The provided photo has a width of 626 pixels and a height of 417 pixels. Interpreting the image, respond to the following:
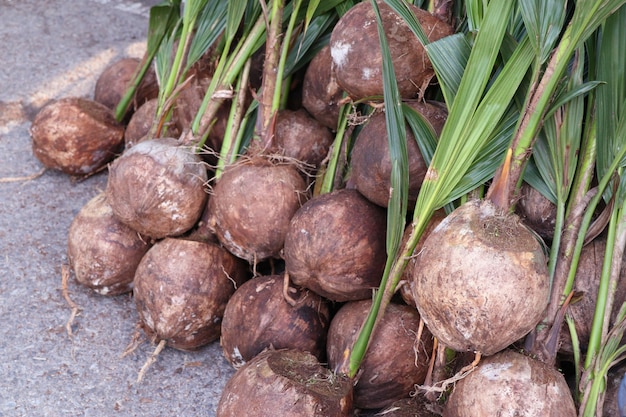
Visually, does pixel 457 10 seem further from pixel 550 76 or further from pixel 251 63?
pixel 251 63

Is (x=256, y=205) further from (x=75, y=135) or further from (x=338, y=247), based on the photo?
(x=75, y=135)

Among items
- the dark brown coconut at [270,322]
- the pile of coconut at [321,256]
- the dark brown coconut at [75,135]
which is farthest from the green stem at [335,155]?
the dark brown coconut at [75,135]

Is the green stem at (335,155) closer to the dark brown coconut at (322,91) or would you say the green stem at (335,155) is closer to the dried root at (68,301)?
the dark brown coconut at (322,91)

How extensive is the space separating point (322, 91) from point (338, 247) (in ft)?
2.30

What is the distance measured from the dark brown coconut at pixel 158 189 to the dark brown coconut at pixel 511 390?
3.76 feet

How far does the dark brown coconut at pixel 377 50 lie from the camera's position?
2064 millimetres

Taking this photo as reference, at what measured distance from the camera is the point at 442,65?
6.30ft

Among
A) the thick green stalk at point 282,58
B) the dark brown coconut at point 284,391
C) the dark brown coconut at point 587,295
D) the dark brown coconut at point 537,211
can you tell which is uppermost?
the thick green stalk at point 282,58

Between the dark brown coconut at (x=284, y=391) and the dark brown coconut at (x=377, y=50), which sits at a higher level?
the dark brown coconut at (x=377, y=50)

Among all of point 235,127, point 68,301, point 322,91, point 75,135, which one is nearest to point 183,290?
point 68,301

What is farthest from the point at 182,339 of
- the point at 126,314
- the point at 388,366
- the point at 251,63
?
the point at 251,63

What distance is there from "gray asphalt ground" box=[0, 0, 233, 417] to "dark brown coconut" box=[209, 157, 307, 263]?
441mm

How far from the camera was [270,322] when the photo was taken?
2.12 m

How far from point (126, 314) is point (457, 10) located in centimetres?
161
